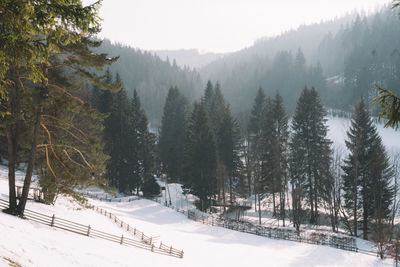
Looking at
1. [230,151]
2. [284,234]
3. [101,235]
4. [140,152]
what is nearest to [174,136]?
[140,152]

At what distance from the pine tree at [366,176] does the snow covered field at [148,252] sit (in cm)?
742

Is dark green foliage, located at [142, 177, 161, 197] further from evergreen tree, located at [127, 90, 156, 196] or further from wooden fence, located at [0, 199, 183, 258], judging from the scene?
wooden fence, located at [0, 199, 183, 258]

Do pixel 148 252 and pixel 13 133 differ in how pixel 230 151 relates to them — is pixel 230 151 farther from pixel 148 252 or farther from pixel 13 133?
pixel 13 133

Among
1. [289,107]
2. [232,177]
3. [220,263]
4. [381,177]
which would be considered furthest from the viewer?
[289,107]

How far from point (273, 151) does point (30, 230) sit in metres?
27.8

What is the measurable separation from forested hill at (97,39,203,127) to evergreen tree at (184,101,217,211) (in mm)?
77946

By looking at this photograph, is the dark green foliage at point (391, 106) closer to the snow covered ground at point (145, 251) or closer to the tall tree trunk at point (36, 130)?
the snow covered ground at point (145, 251)

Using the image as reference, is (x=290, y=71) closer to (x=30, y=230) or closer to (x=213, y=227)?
(x=213, y=227)

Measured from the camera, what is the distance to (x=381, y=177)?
27.7m

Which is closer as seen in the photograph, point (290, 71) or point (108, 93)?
point (108, 93)

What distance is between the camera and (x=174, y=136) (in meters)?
53.2

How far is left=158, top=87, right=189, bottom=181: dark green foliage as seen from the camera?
162 ft

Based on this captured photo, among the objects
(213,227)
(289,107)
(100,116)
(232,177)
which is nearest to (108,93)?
(232,177)

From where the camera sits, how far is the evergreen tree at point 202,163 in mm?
36344
